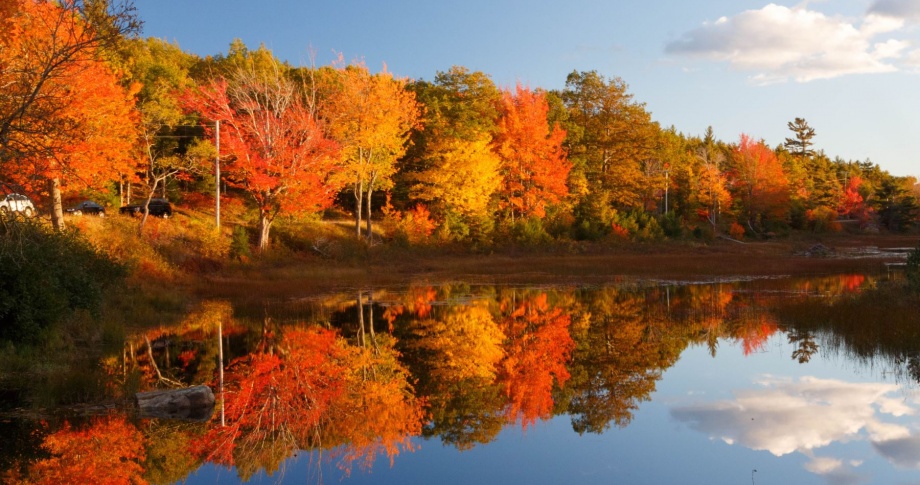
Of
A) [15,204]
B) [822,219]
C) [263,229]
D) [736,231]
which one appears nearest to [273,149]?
[263,229]

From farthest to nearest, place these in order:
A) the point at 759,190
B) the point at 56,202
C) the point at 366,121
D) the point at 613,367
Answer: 1. the point at 759,190
2. the point at 366,121
3. the point at 56,202
4. the point at 613,367

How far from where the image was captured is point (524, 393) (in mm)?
13688

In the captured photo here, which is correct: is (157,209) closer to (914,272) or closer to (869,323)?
(869,323)

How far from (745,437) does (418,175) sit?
3981 cm

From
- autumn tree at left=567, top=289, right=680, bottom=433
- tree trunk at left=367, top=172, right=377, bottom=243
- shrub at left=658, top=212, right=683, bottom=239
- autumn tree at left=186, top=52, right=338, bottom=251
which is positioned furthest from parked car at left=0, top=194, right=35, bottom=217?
shrub at left=658, top=212, right=683, bottom=239

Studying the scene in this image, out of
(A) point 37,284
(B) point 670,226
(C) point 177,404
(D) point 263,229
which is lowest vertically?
(C) point 177,404

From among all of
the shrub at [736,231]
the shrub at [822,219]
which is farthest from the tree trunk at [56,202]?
the shrub at [822,219]

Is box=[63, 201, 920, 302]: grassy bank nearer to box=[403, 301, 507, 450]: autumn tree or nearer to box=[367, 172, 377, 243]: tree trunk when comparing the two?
box=[367, 172, 377, 243]: tree trunk

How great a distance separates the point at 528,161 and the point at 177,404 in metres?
45.2

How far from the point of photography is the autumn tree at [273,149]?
1484 inches

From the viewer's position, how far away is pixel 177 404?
11.7 m

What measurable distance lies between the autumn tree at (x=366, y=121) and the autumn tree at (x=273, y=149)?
2791mm

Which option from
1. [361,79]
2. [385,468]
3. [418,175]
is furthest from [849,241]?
[385,468]

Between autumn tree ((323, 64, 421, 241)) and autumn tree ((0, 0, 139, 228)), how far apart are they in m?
12.6
